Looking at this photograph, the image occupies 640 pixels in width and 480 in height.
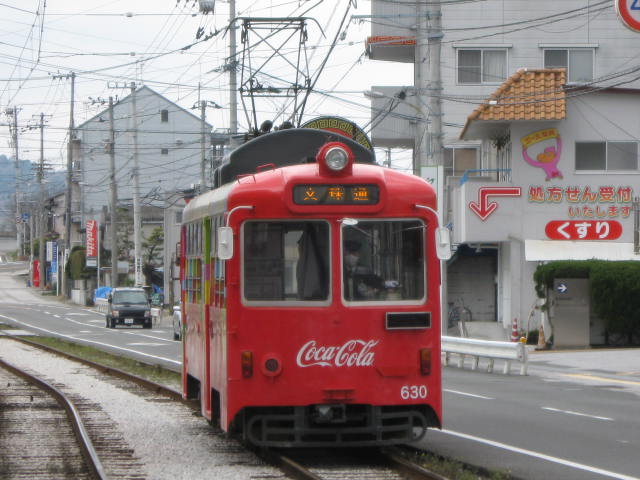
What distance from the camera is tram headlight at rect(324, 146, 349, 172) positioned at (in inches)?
402

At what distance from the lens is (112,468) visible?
10.5 m

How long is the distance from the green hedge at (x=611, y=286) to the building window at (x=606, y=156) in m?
4.55

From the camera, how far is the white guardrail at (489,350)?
898 inches

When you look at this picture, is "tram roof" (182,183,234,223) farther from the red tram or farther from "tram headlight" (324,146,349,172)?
"tram headlight" (324,146,349,172)

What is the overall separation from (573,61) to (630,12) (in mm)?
25630

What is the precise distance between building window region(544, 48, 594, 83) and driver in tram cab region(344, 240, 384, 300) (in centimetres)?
3701

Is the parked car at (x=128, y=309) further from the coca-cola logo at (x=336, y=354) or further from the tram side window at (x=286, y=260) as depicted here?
the coca-cola logo at (x=336, y=354)

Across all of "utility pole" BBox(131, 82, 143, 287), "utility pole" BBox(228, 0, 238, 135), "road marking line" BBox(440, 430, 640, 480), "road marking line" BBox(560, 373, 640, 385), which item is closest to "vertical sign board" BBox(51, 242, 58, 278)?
"utility pole" BBox(131, 82, 143, 287)

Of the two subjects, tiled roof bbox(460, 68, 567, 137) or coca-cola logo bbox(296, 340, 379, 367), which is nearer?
coca-cola logo bbox(296, 340, 379, 367)

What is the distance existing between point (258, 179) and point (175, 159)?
7918 centimetres

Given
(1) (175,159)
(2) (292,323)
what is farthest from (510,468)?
(1) (175,159)

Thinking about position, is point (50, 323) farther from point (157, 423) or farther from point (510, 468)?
point (510, 468)

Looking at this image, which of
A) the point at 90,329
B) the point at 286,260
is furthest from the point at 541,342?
the point at 90,329

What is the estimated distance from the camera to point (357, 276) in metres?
10.2
